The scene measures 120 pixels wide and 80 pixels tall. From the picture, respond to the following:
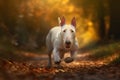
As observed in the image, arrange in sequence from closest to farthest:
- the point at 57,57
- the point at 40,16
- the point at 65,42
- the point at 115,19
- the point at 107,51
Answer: the point at 65,42 → the point at 57,57 → the point at 107,51 → the point at 115,19 → the point at 40,16

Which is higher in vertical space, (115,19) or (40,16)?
(40,16)

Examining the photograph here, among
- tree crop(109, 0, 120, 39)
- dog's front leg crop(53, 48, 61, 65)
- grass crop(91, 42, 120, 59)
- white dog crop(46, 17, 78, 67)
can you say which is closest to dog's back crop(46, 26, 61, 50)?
white dog crop(46, 17, 78, 67)

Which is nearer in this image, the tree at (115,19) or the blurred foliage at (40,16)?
the tree at (115,19)

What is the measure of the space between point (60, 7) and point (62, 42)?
3981 cm

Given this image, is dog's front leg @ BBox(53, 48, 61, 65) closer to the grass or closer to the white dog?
the white dog

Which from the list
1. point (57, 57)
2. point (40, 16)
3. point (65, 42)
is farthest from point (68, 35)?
point (40, 16)

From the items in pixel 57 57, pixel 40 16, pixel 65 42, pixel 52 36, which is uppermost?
pixel 40 16

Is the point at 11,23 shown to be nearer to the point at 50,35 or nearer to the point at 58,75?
the point at 50,35

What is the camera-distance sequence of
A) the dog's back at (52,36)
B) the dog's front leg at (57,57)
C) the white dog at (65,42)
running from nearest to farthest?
the white dog at (65,42) → the dog's front leg at (57,57) → the dog's back at (52,36)

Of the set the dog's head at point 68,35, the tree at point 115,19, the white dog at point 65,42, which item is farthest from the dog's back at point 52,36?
the tree at point 115,19

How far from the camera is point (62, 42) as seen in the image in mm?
13281

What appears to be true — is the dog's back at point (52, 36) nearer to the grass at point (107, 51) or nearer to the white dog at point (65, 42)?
the white dog at point (65, 42)

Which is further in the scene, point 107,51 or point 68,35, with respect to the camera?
point 107,51

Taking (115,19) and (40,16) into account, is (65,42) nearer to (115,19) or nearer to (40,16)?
(115,19)
